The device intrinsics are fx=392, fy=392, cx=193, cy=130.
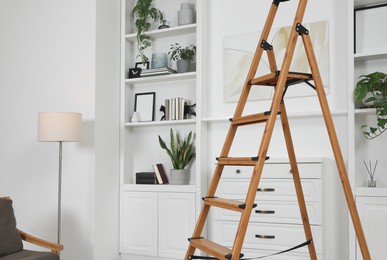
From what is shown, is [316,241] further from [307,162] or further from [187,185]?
[187,185]

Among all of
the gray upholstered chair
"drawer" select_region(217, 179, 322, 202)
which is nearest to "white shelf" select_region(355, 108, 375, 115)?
"drawer" select_region(217, 179, 322, 202)

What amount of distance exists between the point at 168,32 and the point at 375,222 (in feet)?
8.63

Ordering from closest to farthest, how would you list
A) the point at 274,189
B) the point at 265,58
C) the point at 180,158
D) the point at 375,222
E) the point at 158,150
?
the point at 375,222
the point at 274,189
the point at 265,58
the point at 180,158
the point at 158,150

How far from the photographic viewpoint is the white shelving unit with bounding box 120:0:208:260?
12.4ft

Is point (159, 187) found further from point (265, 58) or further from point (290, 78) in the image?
point (290, 78)

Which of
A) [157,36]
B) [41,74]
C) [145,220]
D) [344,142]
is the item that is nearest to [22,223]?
[145,220]

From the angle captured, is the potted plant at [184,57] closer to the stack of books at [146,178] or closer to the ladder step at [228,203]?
the stack of books at [146,178]

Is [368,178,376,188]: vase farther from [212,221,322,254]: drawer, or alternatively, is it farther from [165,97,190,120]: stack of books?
[165,97,190,120]: stack of books

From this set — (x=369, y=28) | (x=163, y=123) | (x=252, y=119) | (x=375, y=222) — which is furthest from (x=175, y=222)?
(x=369, y=28)

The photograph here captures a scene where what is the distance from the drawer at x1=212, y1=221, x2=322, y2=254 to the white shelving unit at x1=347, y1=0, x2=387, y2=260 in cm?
30

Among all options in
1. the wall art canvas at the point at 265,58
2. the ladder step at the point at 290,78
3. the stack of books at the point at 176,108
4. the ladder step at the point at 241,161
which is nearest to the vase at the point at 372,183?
the wall art canvas at the point at 265,58

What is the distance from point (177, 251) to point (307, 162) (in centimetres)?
153

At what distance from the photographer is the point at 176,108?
156 inches

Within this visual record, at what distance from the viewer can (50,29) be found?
407cm
